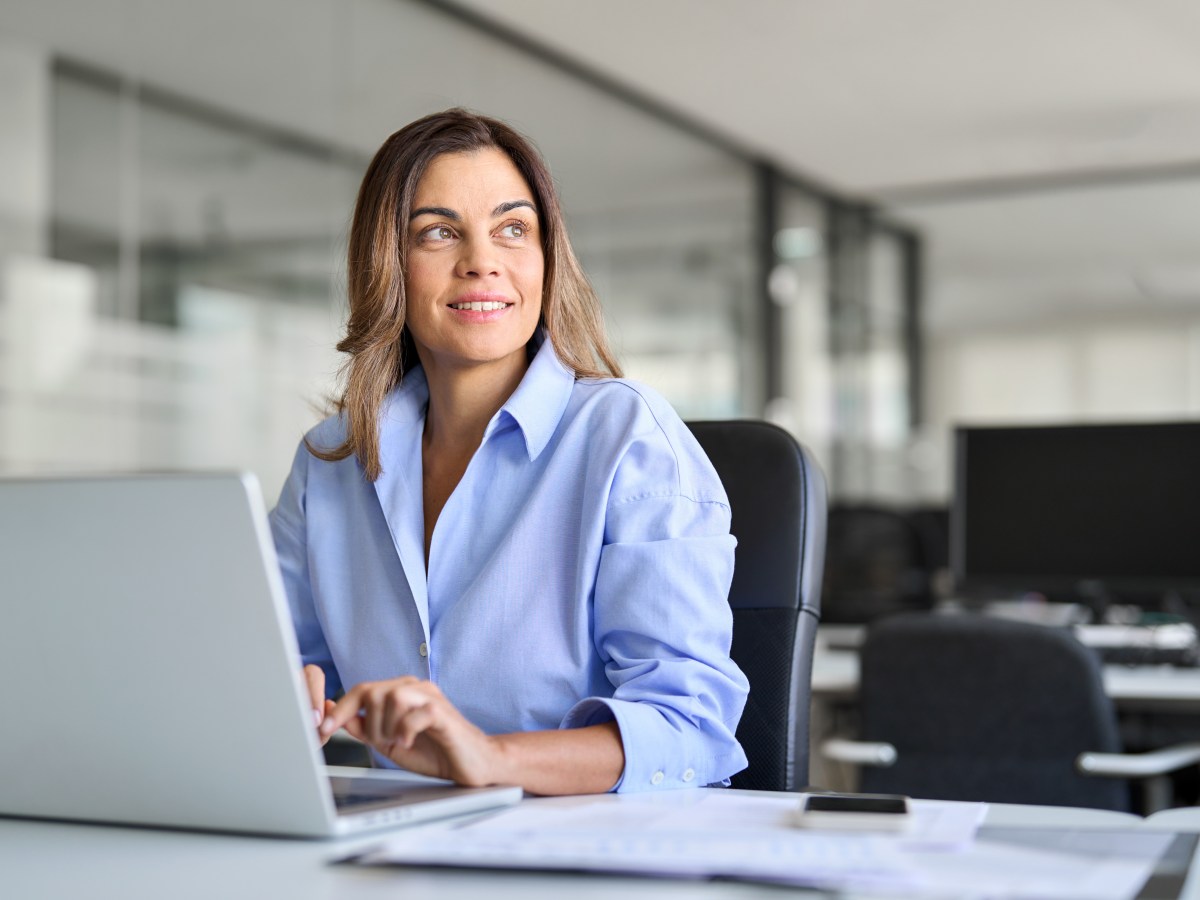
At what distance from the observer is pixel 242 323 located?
3980mm

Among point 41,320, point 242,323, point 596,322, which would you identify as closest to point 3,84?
point 41,320

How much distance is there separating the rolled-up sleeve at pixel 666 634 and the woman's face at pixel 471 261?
0.24 metres

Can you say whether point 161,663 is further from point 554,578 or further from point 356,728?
point 554,578

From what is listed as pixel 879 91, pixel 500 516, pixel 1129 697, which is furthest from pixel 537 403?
pixel 879 91

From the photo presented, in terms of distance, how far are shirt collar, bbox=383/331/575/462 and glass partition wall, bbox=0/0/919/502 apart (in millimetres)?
582

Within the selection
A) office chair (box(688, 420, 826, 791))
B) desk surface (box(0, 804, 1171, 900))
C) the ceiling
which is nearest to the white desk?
desk surface (box(0, 804, 1171, 900))

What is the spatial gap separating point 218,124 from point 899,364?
5.52m

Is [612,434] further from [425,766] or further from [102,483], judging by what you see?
[102,483]

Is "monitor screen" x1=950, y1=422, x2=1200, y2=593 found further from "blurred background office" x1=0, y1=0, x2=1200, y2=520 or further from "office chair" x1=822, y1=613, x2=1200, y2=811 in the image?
"blurred background office" x1=0, y1=0, x2=1200, y2=520

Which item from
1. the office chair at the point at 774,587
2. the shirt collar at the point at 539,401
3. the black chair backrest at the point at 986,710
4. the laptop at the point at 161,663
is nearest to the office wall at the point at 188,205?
the black chair backrest at the point at 986,710

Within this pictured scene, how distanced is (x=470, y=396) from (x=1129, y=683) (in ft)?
5.64

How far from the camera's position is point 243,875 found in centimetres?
82

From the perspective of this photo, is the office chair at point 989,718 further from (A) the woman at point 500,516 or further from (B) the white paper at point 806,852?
(B) the white paper at point 806,852

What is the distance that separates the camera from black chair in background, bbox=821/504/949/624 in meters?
4.95
